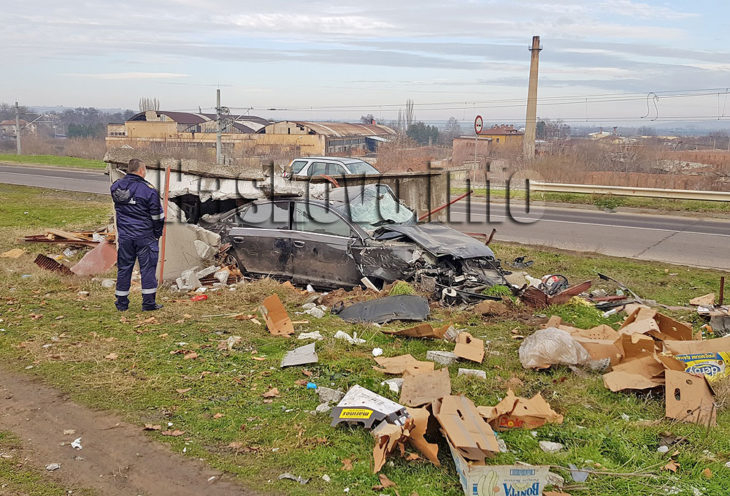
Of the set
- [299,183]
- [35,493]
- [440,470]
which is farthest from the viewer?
[299,183]

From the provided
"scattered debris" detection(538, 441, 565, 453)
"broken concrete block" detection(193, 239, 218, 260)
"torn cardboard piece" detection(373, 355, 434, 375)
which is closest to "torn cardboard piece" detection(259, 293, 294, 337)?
"torn cardboard piece" detection(373, 355, 434, 375)

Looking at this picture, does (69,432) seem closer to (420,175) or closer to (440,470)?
(440,470)

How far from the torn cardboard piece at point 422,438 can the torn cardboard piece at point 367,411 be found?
0.38 ft

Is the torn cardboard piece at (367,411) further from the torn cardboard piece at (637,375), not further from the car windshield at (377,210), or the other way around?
the car windshield at (377,210)

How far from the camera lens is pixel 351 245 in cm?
798

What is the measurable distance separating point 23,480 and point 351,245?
16.2 feet

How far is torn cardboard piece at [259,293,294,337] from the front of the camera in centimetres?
639

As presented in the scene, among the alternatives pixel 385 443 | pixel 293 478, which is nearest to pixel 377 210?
pixel 385 443

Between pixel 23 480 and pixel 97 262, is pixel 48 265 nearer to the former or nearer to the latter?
pixel 97 262

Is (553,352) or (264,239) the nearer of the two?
(553,352)

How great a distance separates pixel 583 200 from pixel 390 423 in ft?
59.9

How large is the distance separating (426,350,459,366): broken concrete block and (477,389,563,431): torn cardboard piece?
1.12 metres

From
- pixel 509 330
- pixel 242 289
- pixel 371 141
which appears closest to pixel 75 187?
pixel 242 289

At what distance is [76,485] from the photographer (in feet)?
11.9
